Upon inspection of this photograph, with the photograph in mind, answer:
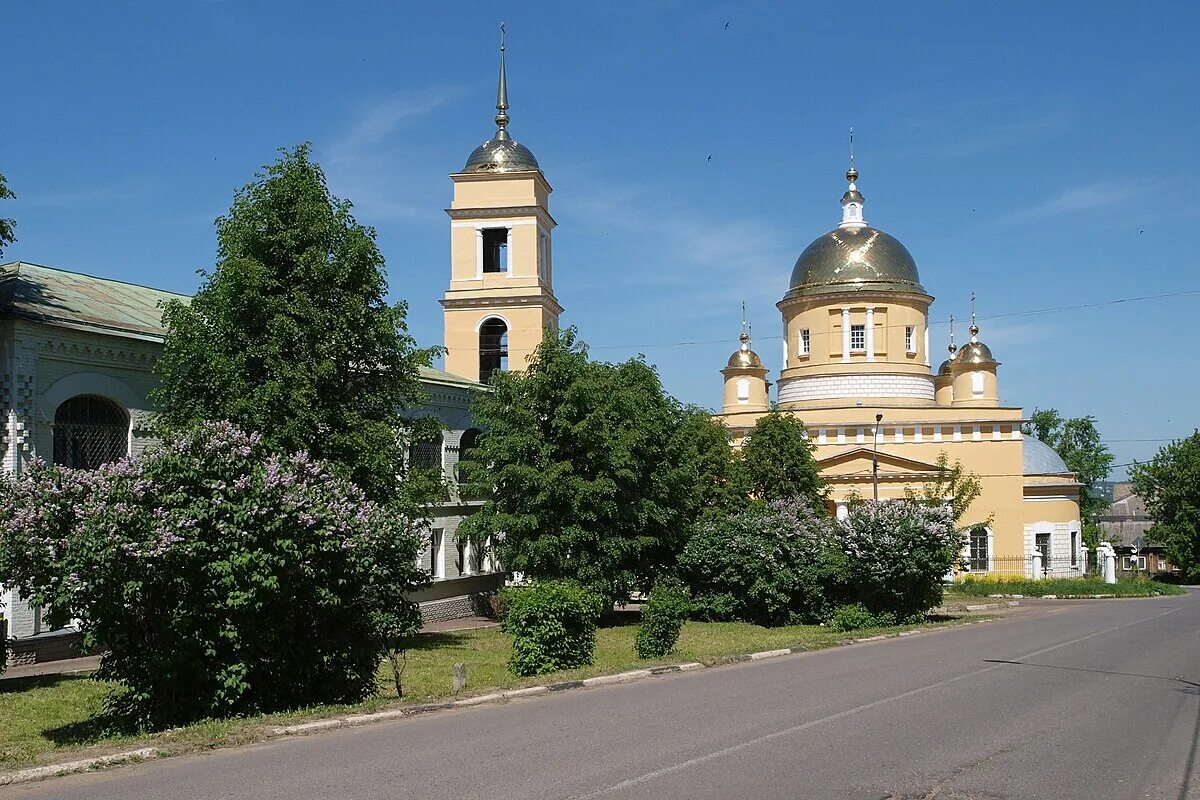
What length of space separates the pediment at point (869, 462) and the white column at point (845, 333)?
5.70 metres

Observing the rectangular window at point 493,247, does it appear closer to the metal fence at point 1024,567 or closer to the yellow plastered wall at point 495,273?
the yellow plastered wall at point 495,273

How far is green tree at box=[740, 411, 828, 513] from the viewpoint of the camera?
45125 mm

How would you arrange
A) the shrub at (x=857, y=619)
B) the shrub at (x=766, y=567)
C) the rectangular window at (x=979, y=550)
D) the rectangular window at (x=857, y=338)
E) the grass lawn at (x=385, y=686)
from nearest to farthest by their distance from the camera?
the grass lawn at (x=385, y=686) < the shrub at (x=857, y=619) < the shrub at (x=766, y=567) < the rectangular window at (x=979, y=550) < the rectangular window at (x=857, y=338)

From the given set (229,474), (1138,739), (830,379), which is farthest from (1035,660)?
(830,379)

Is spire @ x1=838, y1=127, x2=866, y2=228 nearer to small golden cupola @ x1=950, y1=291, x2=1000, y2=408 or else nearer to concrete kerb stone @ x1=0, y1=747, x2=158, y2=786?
small golden cupola @ x1=950, y1=291, x2=1000, y2=408

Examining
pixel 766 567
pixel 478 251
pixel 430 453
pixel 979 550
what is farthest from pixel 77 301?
pixel 979 550

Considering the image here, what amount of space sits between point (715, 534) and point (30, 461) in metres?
22.0

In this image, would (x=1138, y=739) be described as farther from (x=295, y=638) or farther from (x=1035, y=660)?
(x=295, y=638)

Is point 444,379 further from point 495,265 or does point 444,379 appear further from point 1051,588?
point 1051,588

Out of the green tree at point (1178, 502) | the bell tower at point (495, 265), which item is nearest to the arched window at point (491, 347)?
the bell tower at point (495, 265)

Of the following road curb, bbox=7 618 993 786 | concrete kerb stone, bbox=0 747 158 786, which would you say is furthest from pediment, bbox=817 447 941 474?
concrete kerb stone, bbox=0 747 158 786

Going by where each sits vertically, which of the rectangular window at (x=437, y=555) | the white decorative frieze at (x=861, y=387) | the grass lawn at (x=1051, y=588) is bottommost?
the grass lawn at (x=1051, y=588)

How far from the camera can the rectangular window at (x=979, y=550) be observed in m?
54.8

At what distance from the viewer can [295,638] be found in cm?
1365
